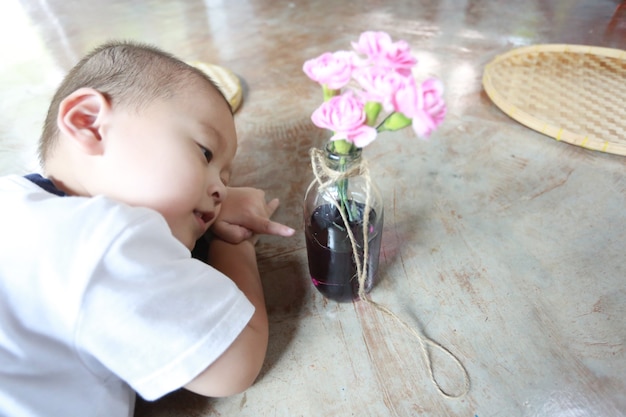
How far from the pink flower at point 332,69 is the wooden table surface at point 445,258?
33 centimetres

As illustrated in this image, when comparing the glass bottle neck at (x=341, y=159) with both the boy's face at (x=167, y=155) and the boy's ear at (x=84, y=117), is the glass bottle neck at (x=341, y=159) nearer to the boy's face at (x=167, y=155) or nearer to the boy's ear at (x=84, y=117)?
the boy's face at (x=167, y=155)

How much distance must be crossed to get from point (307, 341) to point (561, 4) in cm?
178

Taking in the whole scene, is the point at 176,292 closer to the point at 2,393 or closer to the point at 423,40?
the point at 2,393

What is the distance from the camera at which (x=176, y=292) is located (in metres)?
0.40

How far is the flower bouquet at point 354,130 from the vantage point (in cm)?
34

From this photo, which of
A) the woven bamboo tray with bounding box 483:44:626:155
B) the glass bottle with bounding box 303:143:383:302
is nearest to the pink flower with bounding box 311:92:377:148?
the glass bottle with bounding box 303:143:383:302

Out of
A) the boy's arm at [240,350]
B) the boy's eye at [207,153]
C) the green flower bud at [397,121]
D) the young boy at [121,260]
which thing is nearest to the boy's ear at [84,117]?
the young boy at [121,260]

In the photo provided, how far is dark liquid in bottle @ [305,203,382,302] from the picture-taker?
0.53m

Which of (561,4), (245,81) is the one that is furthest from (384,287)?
(561,4)

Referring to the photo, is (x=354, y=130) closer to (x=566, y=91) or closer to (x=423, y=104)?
(x=423, y=104)

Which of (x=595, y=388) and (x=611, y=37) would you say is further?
(x=611, y=37)

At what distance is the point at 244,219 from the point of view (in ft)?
2.17

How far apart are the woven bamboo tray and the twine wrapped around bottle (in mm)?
577

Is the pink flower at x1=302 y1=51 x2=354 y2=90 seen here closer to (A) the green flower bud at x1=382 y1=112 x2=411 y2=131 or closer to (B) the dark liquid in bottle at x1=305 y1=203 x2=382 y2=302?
(A) the green flower bud at x1=382 y1=112 x2=411 y2=131
